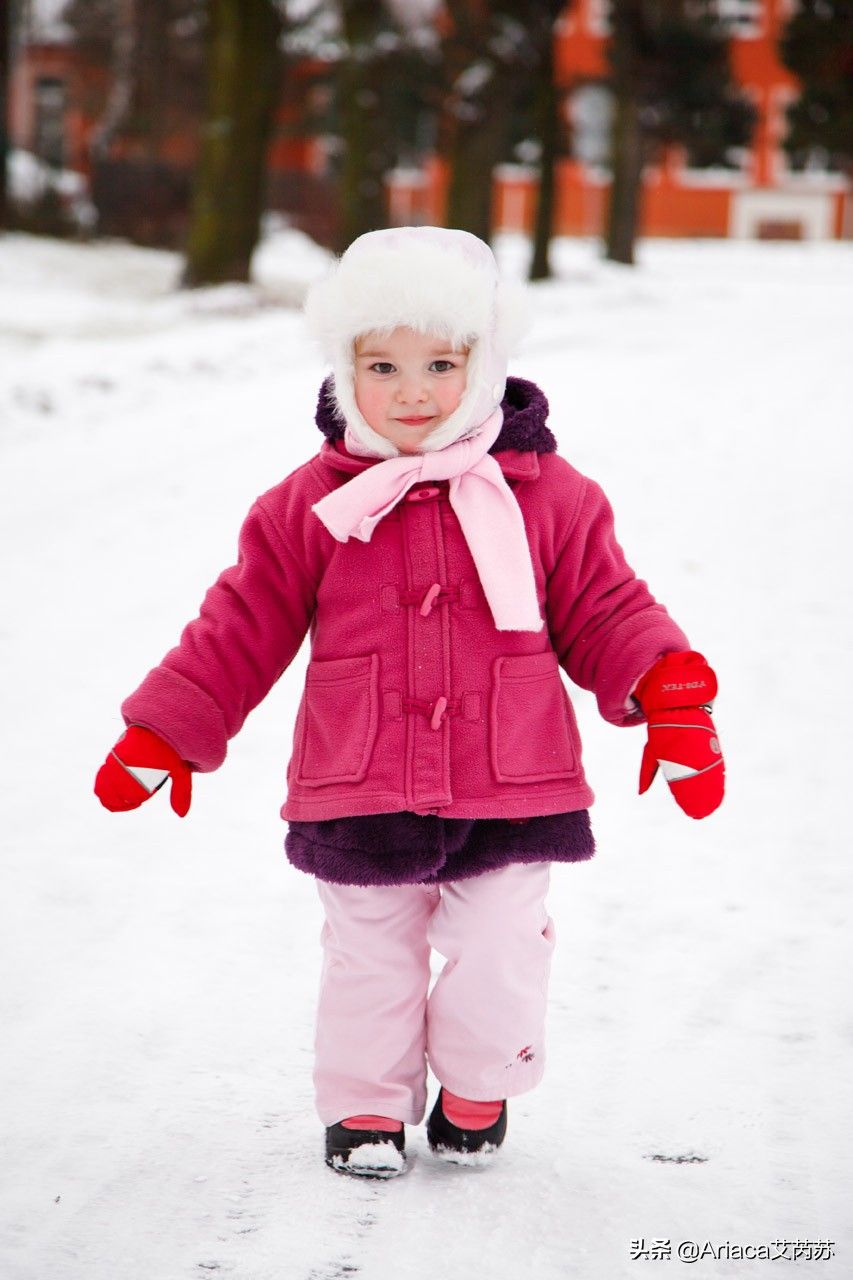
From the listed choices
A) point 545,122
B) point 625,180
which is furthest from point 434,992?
point 625,180

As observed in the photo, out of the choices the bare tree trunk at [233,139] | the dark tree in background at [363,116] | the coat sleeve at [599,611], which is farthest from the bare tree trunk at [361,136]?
the coat sleeve at [599,611]

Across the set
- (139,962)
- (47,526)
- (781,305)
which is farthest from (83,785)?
(781,305)

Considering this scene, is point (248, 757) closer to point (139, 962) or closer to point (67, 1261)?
point (139, 962)

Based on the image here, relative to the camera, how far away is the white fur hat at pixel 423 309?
2418mm

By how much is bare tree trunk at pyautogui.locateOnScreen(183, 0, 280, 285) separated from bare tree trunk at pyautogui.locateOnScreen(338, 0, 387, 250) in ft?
8.98

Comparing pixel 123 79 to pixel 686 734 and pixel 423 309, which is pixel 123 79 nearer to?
pixel 423 309

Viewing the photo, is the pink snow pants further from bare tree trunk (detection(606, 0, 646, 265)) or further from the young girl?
bare tree trunk (detection(606, 0, 646, 265))

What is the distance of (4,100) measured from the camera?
19922 millimetres

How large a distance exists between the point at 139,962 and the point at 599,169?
40003 mm

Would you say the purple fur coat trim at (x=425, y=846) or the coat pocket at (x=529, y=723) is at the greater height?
the coat pocket at (x=529, y=723)

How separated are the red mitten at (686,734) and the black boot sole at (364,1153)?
70 centimetres

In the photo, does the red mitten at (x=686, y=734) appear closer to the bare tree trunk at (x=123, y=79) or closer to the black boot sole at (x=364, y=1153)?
the black boot sole at (x=364, y=1153)

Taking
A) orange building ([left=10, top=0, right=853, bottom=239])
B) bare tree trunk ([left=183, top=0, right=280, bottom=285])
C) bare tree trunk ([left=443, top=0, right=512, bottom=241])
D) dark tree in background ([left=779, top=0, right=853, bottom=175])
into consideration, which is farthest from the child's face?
orange building ([left=10, top=0, right=853, bottom=239])

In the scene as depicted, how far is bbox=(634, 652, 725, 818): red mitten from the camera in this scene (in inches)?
91.3
